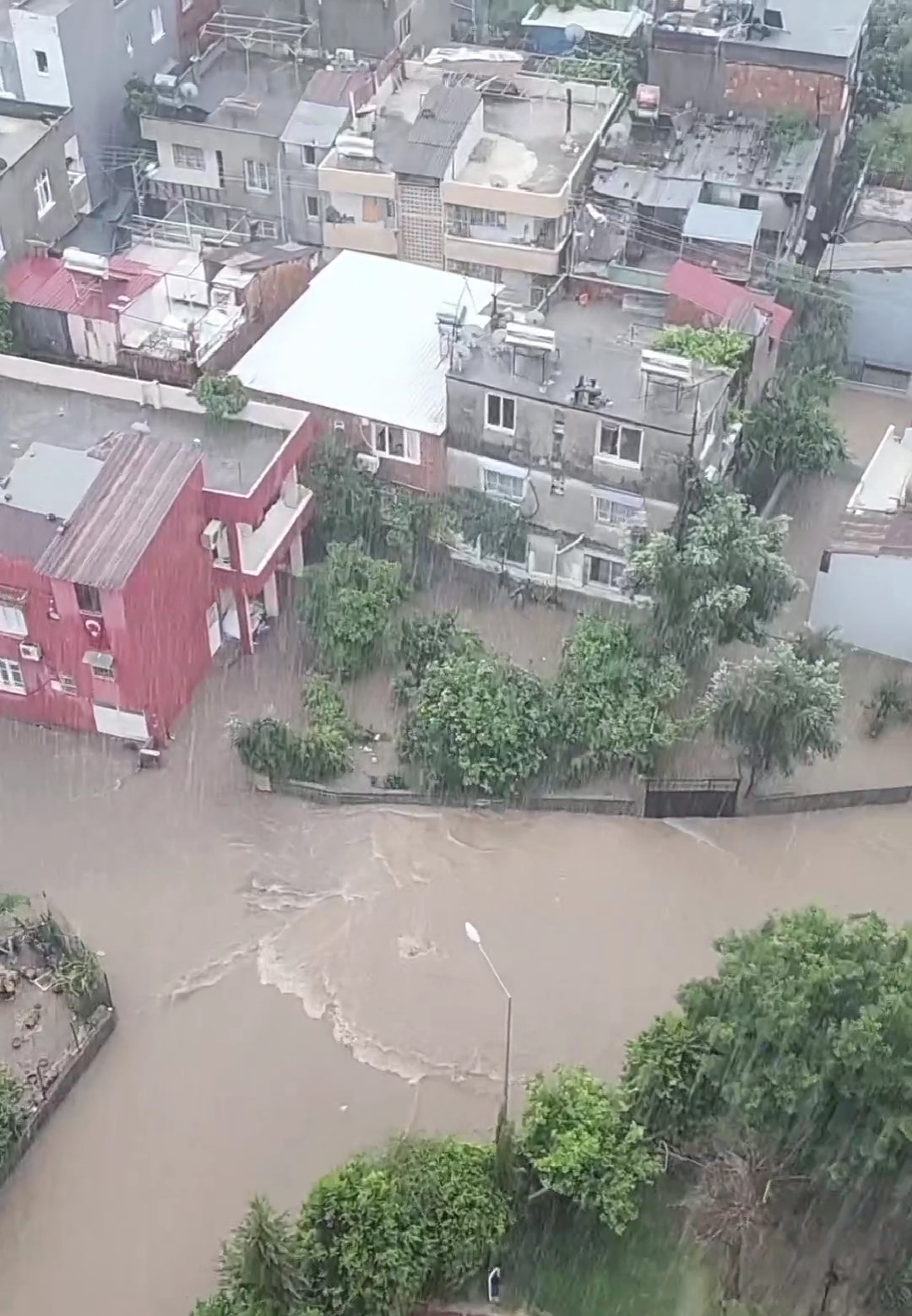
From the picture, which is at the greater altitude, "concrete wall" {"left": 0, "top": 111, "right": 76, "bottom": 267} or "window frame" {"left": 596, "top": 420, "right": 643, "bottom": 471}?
"concrete wall" {"left": 0, "top": 111, "right": 76, "bottom": 267}

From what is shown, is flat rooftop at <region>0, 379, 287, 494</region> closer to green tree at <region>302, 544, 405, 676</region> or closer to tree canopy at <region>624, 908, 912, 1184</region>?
green tree at <region>302, 544, 405, 676</region>

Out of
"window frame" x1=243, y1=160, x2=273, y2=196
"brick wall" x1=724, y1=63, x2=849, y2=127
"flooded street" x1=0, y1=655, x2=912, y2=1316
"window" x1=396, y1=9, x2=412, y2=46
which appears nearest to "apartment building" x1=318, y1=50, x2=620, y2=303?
"window frame" x1=243, y1=160, x2=273, y2=196

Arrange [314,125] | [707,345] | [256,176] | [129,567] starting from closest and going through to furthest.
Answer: [129,567] < [707,345] < [314,125] < [256,176]

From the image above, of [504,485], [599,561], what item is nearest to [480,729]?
[599,561]

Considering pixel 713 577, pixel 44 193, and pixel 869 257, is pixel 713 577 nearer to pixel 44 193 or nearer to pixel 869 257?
pixel 869 257

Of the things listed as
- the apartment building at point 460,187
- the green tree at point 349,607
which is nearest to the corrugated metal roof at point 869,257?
the apartment building at point 460,187

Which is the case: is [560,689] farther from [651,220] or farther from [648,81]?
[648,81]
